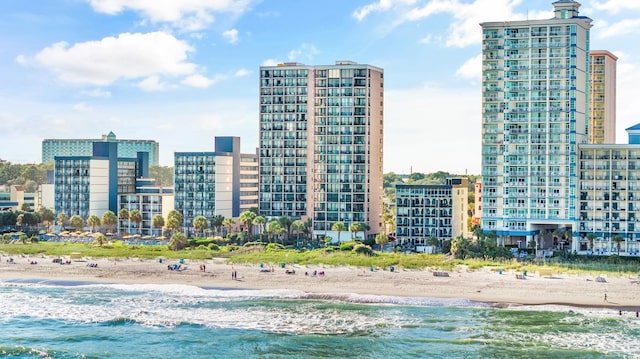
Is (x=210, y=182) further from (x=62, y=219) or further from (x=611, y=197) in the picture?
(x=611, y=197)

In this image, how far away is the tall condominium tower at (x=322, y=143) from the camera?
145 metres

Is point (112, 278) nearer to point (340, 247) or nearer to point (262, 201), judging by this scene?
point (340, 247)

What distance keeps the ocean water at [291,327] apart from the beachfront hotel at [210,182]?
6059 cm

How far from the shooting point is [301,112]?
14888cm

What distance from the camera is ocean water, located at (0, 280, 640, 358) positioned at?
66875 mm

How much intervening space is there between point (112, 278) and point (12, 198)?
297 ft

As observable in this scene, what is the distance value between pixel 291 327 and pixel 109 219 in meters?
88.2

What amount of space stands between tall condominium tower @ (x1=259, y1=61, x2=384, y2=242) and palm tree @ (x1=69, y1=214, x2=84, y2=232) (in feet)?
114

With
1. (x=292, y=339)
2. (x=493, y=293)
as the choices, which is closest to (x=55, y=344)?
(x=292, y=339)

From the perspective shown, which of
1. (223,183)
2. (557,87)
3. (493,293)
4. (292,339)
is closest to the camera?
(292,339)

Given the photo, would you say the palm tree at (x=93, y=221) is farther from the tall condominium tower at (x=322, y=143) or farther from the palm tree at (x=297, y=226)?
the palm tree at (x=297, y=226)

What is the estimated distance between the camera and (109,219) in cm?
15388

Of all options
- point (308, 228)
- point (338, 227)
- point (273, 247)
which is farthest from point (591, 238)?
point (308, 228)

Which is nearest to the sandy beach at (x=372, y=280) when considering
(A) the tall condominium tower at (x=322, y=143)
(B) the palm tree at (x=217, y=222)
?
(B) the palm tree at (x=217, y=222)
